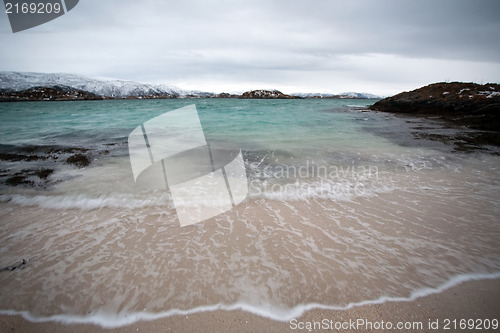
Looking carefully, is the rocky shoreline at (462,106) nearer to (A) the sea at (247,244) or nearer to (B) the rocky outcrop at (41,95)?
(A) the sea at (247,244)

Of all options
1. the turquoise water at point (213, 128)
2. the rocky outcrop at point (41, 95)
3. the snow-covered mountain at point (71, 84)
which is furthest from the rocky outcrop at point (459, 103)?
the snow-covered mountain at point (71, 84)

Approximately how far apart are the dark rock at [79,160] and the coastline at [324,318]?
5520 mm

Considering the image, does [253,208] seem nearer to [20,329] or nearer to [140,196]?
[140,196]

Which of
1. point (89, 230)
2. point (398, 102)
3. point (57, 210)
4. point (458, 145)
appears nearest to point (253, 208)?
point (89, 230)

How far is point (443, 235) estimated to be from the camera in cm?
309

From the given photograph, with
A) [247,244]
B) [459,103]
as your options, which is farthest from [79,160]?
[459,103]

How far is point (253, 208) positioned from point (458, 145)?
33.2ft

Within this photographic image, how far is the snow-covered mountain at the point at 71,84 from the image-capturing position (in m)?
124

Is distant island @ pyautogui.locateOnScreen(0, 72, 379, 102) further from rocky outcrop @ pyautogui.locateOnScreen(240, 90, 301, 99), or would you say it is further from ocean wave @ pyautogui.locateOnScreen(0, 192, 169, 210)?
ocean wave @ pyautogui.locateOnScreen(0, 192, 169, 210)

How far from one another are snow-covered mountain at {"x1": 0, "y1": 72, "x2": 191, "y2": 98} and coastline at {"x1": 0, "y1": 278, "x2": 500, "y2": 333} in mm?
172665

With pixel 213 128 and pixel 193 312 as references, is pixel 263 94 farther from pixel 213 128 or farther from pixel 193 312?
pixel 193 312

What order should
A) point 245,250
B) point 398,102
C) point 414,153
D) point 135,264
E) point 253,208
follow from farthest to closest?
point 398,102
point 414,153
point 253,208
point 245,250
point 135,264

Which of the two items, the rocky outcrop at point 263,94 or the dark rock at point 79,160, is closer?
the dark rock at point 79,160

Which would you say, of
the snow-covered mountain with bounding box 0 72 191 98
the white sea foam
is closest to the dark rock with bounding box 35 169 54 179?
the white sea foam
